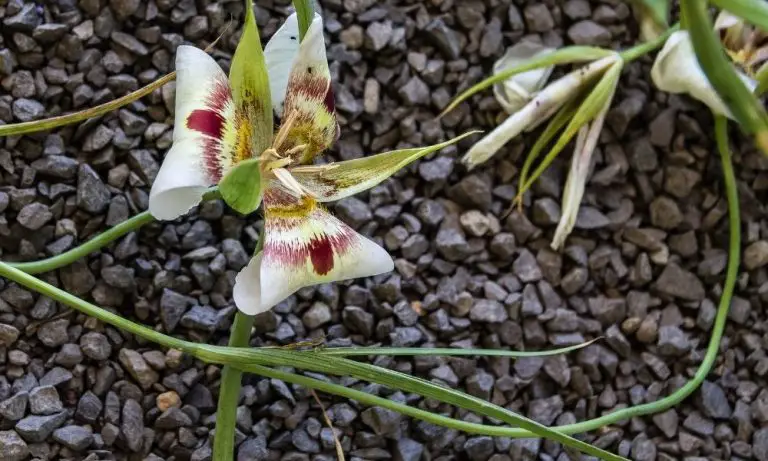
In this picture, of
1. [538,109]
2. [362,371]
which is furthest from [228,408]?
[538,109]

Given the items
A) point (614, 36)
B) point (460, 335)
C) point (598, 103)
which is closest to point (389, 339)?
point (460, 335)

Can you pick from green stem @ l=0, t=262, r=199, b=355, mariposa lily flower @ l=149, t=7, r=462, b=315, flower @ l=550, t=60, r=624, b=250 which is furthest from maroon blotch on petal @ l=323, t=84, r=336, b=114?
flower @ l=550, t=60, r=624, b=250

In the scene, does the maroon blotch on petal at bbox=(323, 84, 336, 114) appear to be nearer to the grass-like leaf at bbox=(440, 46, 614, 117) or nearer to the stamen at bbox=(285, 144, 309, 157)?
the stamen at bbox=(285, 144, 309, 157)

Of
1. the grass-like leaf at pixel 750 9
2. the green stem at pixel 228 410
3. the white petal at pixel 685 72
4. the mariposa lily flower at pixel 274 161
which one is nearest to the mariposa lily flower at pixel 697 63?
the white petal at pixel 685 72

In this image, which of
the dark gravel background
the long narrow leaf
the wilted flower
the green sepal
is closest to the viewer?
the green sepal

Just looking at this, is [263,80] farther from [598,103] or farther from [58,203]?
[598,103]

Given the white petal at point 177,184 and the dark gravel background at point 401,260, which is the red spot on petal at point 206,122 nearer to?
the white petal at point 177,184

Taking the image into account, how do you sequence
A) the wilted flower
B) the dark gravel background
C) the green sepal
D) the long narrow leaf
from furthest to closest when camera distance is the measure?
the wilted flower
the dark gravel background
the long narrow leaf
the green sepal
